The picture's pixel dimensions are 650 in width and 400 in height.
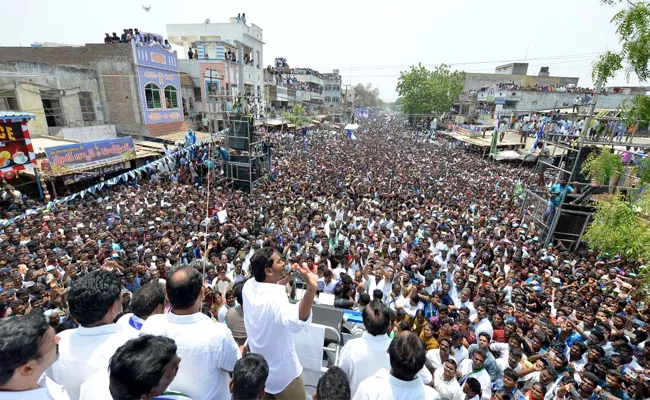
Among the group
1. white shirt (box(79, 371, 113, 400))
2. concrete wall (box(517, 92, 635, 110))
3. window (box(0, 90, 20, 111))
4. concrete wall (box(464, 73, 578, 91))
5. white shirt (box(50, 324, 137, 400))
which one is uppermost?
concrete wall (box(464, 73, 578, 91))

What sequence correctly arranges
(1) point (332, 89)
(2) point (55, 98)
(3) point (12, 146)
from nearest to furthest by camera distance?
(3) point (12, 146) → (2) point (55, 98) → (1) point (332, 89)

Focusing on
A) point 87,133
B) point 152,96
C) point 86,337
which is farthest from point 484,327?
point 152,96

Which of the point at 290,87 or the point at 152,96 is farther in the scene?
the point at 290,87

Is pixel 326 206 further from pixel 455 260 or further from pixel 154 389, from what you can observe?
pixel 154 389

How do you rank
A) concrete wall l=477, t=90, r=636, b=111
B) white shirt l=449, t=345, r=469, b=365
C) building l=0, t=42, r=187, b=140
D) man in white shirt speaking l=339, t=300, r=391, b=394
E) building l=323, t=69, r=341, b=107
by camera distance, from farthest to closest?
building l=323, t=69, r=341, b=107 → concrete wall l=477, t=90, r=636, b=111 → building l=0, t=42, r=187, b=140 → white shirt l=449, t=345, r=469, b=365 → man in white shirt speaking l=339, t=300, r=391, b=394

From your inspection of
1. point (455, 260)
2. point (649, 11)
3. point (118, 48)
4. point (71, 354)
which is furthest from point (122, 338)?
point (118, 48)

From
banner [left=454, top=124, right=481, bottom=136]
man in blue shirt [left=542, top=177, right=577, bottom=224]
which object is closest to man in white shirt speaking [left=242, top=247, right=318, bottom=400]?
man in blue shirt [left=542, top=177, right=577, bottom=224]

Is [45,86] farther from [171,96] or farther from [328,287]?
[328,287]

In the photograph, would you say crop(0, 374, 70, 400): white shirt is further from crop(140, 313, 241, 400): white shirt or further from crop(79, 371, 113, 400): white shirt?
crop(140, 313, 241, 400): white shirt

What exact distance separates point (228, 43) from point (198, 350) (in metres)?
27.9

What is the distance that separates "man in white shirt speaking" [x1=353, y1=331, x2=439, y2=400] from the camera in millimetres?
1871

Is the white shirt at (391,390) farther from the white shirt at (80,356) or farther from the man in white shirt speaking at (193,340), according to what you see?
the white shirt at (80,356)

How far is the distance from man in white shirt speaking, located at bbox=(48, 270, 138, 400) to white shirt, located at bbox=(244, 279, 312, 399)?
0.84 metres

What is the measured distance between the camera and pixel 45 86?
1373cm
